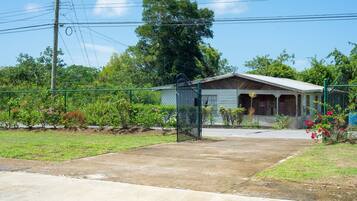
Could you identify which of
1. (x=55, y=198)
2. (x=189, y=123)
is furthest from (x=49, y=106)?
(x=55, y=198)

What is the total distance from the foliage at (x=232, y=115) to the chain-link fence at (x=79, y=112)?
23.4 ft

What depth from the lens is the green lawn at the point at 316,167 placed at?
807cm

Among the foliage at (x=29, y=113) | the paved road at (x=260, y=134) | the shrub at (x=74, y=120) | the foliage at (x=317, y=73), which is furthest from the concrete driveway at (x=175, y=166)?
the foliage at (x=317, y=73)

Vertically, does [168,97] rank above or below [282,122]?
above

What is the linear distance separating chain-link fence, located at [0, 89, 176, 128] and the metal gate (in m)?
2.64

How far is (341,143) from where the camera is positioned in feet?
45.1

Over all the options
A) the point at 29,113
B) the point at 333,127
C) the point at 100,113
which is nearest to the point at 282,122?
the point at 100,113

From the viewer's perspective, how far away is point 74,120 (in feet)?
67.1

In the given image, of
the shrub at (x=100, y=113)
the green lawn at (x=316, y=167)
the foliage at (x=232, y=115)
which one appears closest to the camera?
the green lawn at (x=316, y=167)

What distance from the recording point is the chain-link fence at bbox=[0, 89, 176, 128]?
63.1 ft

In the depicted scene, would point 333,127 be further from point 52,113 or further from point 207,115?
point 207,115

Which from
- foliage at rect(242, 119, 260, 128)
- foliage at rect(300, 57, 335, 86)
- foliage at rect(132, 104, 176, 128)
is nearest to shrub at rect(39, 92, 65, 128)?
foliage at rect(132, 104, 176, 128)

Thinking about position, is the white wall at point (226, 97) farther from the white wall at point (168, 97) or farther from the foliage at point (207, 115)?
the white wall at point (168, 97)

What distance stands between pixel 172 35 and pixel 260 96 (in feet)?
64.2
